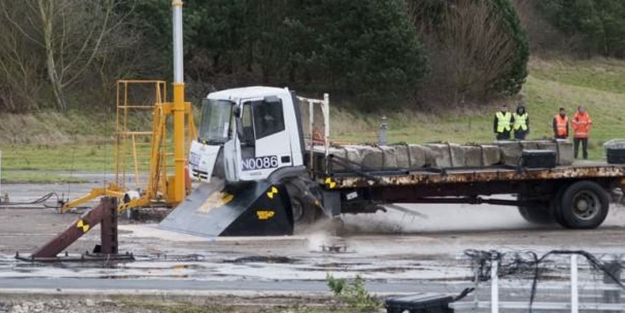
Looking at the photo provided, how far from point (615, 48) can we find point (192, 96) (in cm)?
4716

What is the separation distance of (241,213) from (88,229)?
11.2ft

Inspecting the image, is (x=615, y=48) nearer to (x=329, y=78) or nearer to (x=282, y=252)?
(x=329, y=78)

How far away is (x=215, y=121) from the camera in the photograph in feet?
69.7

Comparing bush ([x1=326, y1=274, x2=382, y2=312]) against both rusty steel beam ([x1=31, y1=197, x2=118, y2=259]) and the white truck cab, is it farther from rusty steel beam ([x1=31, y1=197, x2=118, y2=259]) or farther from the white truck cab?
the white truck cab

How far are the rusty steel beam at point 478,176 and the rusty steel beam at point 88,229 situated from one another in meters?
4.54

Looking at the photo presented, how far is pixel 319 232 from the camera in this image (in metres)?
21.2

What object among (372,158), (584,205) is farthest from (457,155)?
(584,205)

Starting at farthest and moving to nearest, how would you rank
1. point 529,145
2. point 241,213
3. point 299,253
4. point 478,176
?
point 529,145, point 478,176, point 241,213, point 299,253

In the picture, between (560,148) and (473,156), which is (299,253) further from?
(560,148)

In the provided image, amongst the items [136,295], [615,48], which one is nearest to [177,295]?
[136,295]

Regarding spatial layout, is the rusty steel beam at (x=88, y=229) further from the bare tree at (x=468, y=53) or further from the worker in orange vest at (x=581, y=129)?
the bare tree at (x=468, y=53)

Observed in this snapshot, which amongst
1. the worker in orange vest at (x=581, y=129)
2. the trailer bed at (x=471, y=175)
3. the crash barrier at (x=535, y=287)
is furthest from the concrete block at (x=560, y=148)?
the crash barrier at (x=535, y=287)

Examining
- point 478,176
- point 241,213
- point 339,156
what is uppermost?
point 339,156

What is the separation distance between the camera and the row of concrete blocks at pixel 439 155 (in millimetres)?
21453
